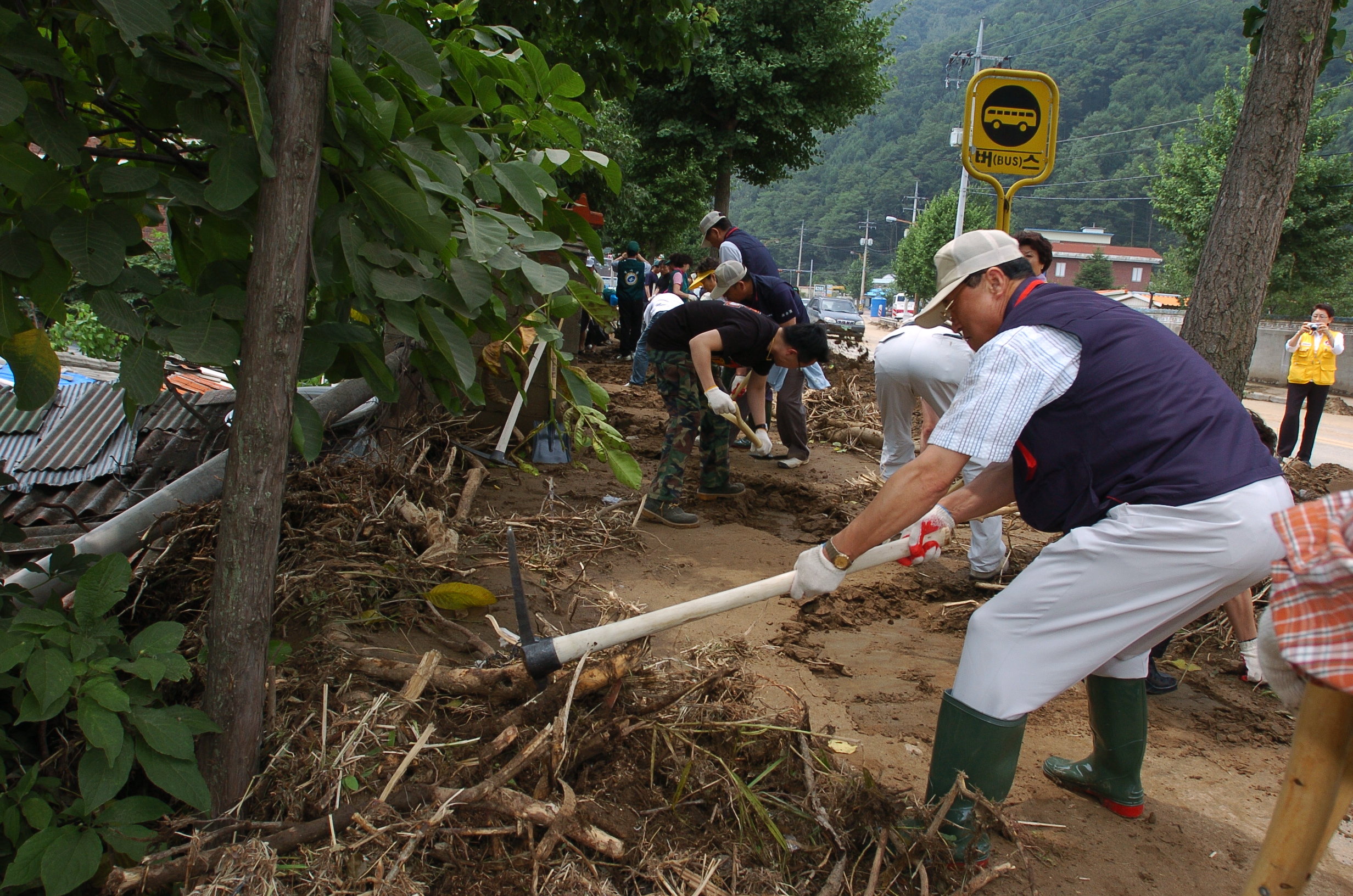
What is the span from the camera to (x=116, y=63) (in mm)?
1653

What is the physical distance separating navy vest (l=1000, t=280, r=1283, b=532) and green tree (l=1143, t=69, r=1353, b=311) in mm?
17603

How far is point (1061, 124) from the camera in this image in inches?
3969

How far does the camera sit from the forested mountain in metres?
84.3

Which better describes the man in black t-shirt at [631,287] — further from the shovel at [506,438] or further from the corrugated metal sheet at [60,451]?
the corrugated metal sheet at [60,451]

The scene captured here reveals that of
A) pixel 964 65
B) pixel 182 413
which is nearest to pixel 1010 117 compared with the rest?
pixel 182 413

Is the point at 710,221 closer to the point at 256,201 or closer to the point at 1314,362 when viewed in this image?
the point at 256,201

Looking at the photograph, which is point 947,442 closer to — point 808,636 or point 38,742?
point 808,636

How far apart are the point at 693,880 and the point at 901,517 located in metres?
1.05

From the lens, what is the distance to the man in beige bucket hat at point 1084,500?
2.17 m

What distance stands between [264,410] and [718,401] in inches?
146

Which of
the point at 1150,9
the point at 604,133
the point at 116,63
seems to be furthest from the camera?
the point at 1150,9

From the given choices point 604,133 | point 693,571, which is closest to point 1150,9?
point 604,133

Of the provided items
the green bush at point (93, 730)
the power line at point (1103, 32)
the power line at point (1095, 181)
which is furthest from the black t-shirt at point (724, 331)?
the power line at point (1103, 32)

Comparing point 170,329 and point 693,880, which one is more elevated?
point 170,329
